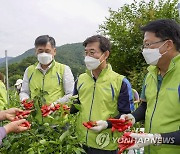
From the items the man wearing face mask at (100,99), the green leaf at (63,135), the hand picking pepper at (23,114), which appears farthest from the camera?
the man wearing face mask at (100,99)

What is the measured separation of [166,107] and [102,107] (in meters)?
0.62

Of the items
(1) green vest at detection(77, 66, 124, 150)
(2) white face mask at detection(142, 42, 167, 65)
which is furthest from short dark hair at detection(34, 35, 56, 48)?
(2) white face mask at detection(142, 42, 167, 65)

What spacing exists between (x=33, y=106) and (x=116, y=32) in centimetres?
712

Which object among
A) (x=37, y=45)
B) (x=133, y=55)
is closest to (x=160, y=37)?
(x=37, y=45)

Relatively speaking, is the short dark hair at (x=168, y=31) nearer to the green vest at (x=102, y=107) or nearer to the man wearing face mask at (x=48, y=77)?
the green vest at (x=102, y=107)

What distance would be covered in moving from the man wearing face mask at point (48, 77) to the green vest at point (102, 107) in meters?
Answer: 0.70

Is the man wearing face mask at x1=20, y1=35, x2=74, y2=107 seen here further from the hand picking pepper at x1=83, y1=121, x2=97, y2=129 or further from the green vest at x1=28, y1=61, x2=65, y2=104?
the hand picking pepper at x1=83, y1=121, x2=97, y2=129

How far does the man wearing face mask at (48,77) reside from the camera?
2998 mm

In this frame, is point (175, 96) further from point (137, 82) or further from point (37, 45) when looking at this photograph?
point (137, 82)

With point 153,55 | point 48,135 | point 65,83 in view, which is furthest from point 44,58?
point 153,55

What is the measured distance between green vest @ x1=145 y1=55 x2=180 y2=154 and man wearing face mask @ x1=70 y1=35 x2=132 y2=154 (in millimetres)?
380

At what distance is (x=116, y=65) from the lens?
9.01 metres

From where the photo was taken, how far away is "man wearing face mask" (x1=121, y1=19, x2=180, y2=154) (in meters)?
1.71

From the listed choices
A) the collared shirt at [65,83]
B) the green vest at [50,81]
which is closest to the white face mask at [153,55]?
the collared shirt at [65,83]
